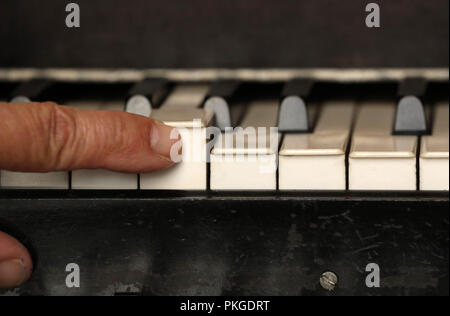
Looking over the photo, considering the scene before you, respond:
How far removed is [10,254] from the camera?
3.11 ft

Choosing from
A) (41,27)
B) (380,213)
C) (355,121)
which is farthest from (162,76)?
(380,213)

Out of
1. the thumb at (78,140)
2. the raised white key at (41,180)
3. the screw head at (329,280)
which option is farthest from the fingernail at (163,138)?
the screw head at (329,280)

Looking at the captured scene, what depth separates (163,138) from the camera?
95 cm

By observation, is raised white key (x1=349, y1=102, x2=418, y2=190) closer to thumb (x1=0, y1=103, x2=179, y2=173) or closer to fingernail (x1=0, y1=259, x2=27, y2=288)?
thumb (x1=0, y1=103, x2=179, y2=173)

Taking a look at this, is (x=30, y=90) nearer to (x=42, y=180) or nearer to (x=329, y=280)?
(x=42, y=180)

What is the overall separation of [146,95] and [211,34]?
167 mm

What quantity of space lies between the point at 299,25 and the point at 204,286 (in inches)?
16.1

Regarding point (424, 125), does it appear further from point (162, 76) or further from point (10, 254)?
point (10, 254)

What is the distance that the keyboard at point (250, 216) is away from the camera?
0.93 meters

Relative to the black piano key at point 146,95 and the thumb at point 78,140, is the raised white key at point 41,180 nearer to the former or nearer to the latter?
the thumb at point 78,140

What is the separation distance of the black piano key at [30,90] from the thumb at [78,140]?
190 millimetres
